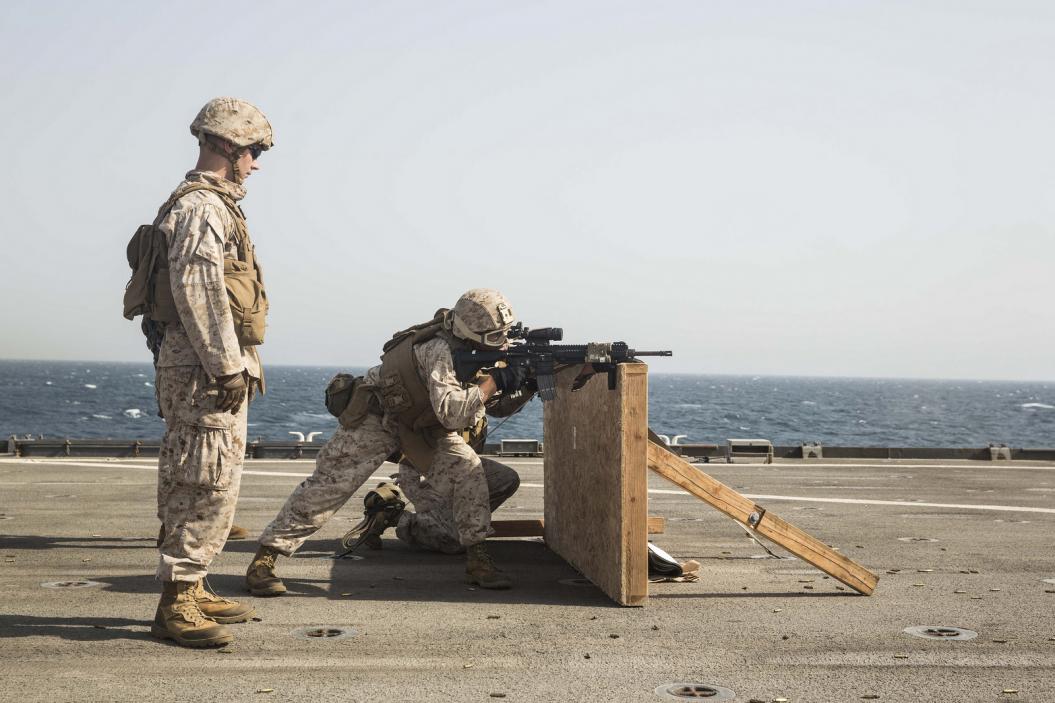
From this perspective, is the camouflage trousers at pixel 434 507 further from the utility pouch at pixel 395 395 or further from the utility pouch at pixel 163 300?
the utility pouch at pixel 163 300

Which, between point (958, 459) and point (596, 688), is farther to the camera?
point (958, 459)

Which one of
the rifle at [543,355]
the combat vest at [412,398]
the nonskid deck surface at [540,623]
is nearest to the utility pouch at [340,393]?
the combat vest at [412,398]

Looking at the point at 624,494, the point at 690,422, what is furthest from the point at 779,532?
the point at 690,422

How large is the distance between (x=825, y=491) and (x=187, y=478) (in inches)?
377

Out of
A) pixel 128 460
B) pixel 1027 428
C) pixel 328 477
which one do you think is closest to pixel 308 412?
pixel 1027 428

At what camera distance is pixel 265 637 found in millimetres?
5246

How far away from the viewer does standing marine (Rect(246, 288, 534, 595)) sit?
654 centimetres

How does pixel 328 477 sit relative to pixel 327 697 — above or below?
above

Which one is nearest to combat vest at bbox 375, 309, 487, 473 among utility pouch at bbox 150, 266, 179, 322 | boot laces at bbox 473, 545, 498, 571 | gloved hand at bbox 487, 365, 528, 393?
gloved hand at bbox 487, 365, 528, 393

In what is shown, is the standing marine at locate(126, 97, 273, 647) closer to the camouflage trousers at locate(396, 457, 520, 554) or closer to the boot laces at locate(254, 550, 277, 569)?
the boot laces at locate(254, 550, 277, 569)

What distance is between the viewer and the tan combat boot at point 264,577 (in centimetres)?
627

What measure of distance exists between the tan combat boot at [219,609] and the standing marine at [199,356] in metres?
0.13

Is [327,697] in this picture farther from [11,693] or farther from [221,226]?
[221,226]

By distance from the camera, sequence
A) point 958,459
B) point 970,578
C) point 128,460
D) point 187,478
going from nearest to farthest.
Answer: point 187,478 < point 970,578 < point 128,460 < point 958,459
